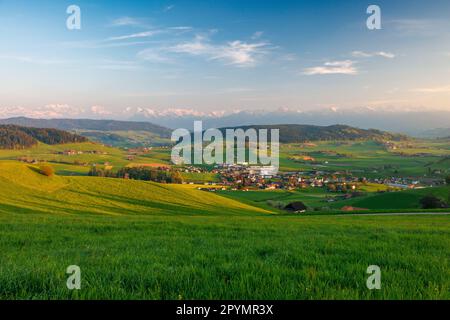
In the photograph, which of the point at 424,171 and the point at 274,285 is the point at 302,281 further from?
the point at 424,171

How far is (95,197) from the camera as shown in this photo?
59.3 metres

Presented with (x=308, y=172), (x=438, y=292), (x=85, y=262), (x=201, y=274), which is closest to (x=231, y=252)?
(x=201, y=274)

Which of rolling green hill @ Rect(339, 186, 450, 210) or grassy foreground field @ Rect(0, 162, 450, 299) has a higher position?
grassy foreground field @ Rect(0, 162, 450, 299)

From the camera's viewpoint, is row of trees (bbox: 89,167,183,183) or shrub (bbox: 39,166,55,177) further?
row of trees (bbox: 89,167,183,183)

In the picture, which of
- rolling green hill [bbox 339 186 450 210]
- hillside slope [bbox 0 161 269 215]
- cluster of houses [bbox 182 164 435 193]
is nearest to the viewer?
hillside slope [bbox 0 161 269 215]

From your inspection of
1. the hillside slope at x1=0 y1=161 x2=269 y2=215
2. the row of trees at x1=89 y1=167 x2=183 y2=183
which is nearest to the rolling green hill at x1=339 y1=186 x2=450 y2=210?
the hillside slope at x1=0 y1=161 x2=269 y2=215

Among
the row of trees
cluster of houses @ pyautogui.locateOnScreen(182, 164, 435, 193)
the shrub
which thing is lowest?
cluster of houses @ pyautogui.locateOnScreen(182, 164, 435, 193)

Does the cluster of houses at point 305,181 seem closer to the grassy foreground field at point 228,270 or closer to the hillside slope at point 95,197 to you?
the hillside slope at point 95,197

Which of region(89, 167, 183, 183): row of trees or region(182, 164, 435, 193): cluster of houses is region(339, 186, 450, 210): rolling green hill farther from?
region(89, 167, 183, 183): row of trees

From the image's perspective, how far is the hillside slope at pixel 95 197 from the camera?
160ft

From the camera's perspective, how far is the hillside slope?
160ft

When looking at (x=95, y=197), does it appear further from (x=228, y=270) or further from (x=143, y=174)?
(x=228, y=270)

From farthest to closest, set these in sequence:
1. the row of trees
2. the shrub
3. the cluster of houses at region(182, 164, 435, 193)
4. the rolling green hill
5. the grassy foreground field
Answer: the cluster of houses at region(182, 164, 435, 193) → the row of trees → the shrub → the rolling green hill → the grassy foreground field

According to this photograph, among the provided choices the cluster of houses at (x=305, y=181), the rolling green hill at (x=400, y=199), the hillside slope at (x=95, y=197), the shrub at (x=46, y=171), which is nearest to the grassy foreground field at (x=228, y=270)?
the hillside slope at (x=95, y=197)
